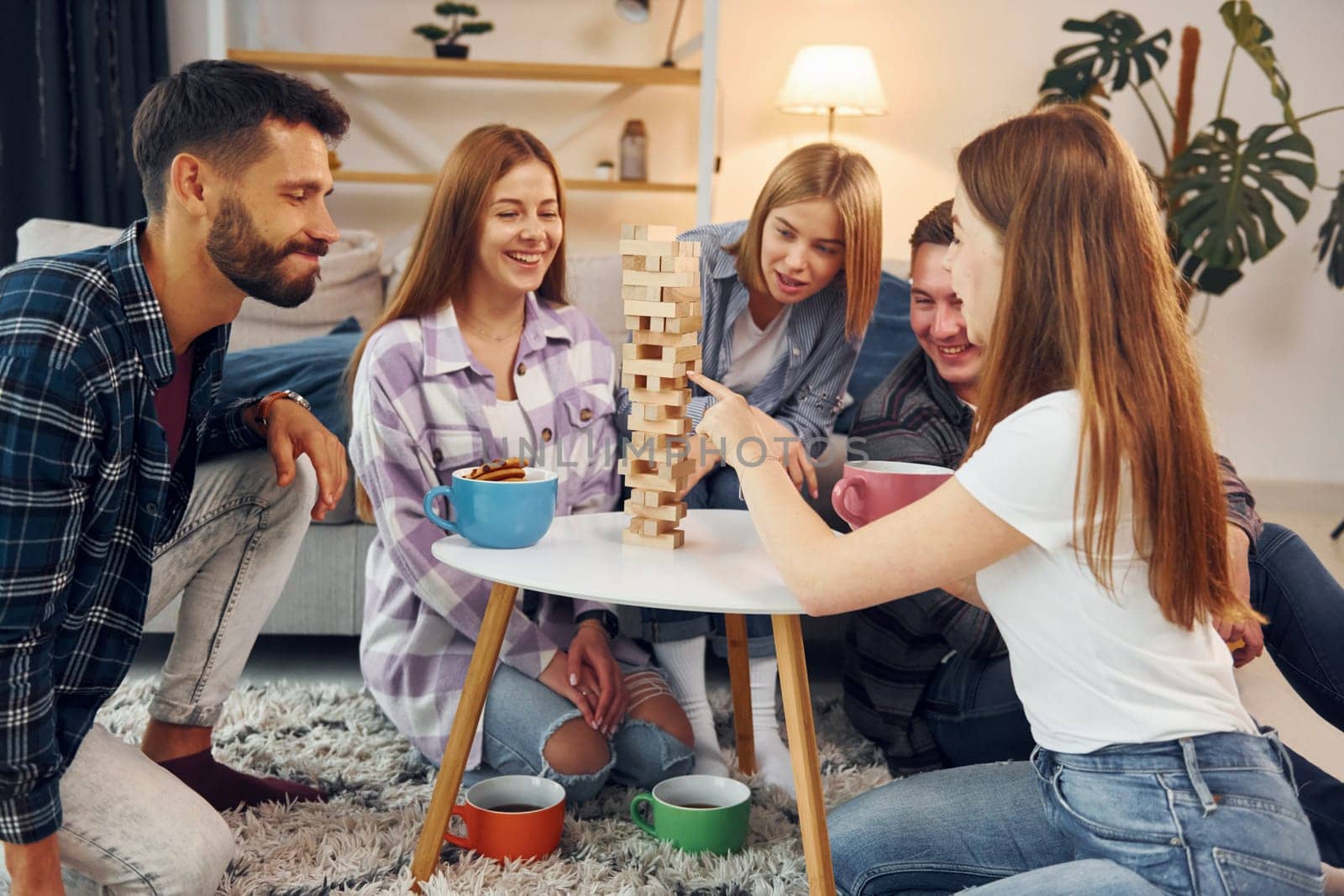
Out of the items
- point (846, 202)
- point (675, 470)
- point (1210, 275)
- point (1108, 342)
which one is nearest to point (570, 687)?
point (675, 470)

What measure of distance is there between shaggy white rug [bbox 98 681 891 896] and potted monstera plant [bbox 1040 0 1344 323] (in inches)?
96.2

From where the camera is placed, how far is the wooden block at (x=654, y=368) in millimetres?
1233

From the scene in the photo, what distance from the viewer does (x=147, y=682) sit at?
1984 mm

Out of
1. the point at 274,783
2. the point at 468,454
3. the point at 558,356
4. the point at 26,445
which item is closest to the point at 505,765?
the point at 274,783

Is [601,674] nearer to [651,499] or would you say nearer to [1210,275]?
[651,499]

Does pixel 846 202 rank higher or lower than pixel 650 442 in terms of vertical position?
higher

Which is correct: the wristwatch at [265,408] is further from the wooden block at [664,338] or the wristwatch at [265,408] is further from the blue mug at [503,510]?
the wooden block at [664,338]

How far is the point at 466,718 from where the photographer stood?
1.27m

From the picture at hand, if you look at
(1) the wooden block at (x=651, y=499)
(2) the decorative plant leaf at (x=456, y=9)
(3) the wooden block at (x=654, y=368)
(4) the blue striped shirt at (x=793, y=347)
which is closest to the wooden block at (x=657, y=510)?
(1) the wooden block at (x=651, y=499)

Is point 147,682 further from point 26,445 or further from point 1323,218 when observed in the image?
point 1323,218

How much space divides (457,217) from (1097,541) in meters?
0.99

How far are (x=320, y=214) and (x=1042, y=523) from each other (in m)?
0.81

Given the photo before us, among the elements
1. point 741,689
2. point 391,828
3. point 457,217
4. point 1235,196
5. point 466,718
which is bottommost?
point 391,828

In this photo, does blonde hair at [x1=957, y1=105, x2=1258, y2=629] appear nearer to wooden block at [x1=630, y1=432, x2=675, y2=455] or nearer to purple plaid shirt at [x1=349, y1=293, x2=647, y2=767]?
wooden block at [x1=630, y1=432, x2=675, y2=455]
